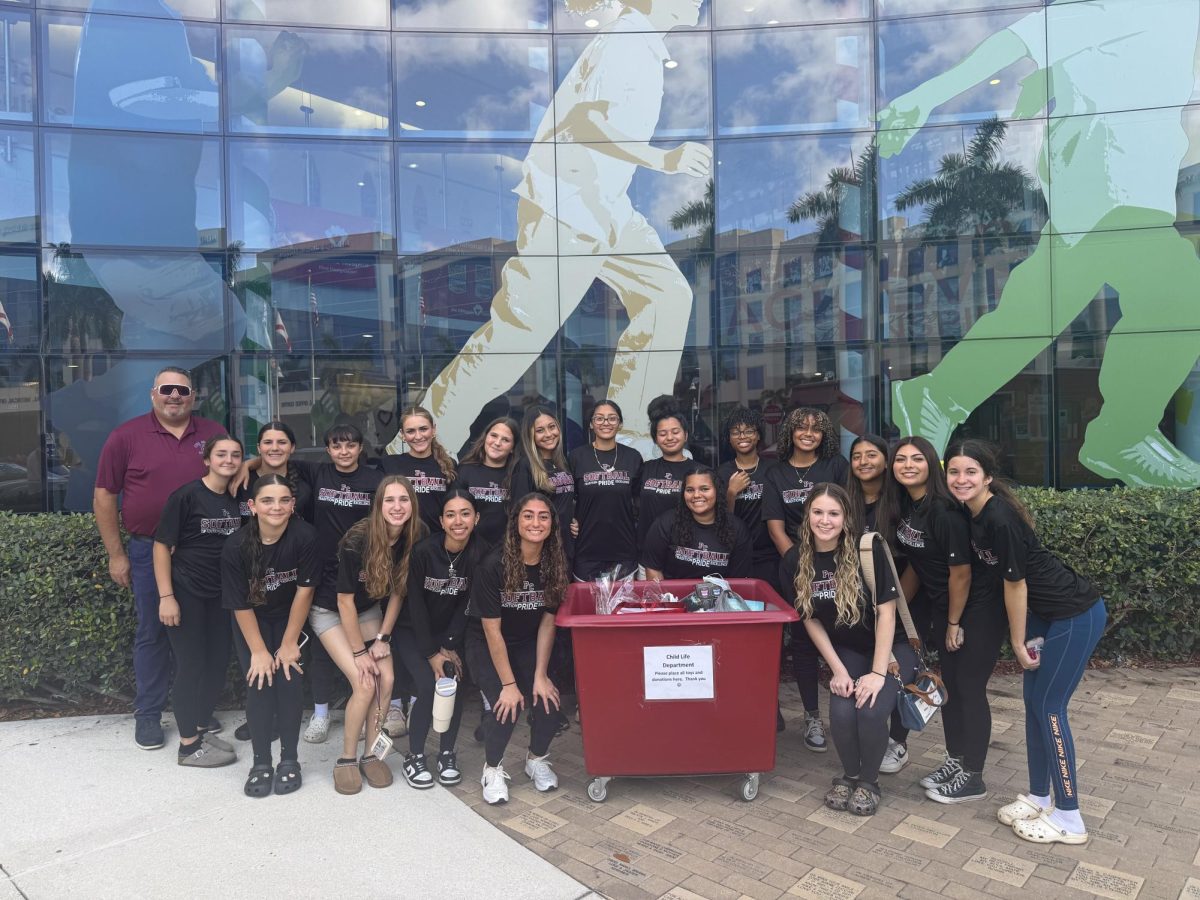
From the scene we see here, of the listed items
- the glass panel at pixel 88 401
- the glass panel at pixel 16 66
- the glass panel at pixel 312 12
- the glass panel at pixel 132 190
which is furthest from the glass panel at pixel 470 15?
the glass panel at pixel 88 401

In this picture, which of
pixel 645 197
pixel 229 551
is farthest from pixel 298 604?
pixel 645 197

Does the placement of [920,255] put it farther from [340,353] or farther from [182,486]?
[182,486]

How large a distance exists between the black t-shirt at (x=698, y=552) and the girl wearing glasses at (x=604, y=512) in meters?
0.41

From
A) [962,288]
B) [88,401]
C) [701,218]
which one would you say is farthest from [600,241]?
[88,401]

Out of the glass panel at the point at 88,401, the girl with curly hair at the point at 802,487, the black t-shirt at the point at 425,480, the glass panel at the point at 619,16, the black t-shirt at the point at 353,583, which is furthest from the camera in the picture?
the glass panel at the point at 619,16

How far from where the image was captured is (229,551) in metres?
3.79

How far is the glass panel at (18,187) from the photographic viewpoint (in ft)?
30.2

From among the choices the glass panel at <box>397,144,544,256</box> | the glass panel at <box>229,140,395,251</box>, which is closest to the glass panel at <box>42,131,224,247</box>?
the glass panel at <box>229,140,395,251</box>

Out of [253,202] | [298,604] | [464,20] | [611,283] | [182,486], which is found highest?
[464,20]

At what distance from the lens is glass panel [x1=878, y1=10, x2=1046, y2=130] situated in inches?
376

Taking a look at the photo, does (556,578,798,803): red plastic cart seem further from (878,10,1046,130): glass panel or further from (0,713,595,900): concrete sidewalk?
(878,10,1046,130): glass panel

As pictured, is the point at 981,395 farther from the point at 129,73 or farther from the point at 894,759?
the point at 129,73

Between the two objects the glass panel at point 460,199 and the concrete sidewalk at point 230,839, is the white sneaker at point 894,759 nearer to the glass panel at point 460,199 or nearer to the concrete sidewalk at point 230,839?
the concrete sidewalk at point 230,839

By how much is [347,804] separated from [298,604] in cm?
94
